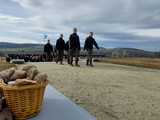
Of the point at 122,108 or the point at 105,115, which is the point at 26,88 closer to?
the point at 105,115

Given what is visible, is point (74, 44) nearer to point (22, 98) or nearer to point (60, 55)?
point (60, 55)

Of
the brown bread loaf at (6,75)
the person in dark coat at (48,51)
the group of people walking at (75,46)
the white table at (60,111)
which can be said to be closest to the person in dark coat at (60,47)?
the group of people walking at (75,46)

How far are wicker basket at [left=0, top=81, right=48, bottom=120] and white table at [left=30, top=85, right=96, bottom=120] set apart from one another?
239 mm

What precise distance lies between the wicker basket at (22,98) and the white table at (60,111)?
0.79 ft

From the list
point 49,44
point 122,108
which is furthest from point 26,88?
point 49,44

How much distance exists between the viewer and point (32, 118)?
15.5 ft

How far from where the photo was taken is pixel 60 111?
5.26 metres

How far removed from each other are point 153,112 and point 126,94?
2.06 meters

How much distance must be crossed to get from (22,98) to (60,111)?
0.94 metres

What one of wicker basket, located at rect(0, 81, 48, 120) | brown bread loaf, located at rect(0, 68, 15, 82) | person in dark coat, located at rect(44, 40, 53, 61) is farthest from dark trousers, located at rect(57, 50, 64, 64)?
wicker basket, located at rect(0, 81, 48, 120)

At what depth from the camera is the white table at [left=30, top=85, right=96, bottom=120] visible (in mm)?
4938

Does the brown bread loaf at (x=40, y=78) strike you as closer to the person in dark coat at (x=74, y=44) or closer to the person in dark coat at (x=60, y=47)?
the person in dark coat at (x=74, y=44)

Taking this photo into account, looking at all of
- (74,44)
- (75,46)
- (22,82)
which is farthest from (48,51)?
(22,82)

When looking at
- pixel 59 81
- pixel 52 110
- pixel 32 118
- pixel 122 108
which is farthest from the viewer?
pixel 59 81
